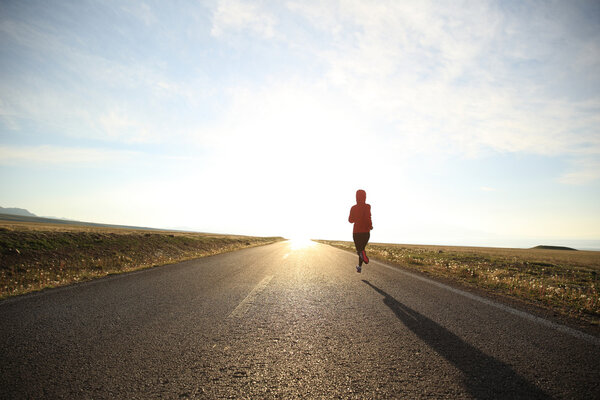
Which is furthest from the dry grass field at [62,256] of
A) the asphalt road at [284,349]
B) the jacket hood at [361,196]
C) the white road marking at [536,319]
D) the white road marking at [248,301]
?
the white road marking at [536,319]

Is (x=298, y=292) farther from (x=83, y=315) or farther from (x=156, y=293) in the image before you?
(x=83, y=315)

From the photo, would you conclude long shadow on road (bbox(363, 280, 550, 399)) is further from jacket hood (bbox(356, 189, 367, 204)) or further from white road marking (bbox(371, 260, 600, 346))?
jacket hood (bbox(356, 189, 367, 204))

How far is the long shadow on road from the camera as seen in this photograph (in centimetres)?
226

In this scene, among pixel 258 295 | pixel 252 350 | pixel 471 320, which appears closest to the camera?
pixel 252 350

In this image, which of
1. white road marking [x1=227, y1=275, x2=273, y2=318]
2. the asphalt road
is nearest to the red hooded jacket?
white road marking [x1=227, y1=275, x2=273, y2=318]

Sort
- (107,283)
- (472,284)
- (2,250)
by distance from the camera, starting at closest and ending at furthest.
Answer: (107,283)
(472,284)
(2,250)

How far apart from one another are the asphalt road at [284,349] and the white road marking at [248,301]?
0.03m

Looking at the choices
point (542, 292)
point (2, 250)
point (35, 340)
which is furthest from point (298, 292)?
point (2, 250)

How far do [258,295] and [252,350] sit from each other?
2735mm

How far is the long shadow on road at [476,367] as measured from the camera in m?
2.26

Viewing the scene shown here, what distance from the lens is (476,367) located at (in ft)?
8.84

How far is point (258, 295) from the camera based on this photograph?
5.71 meters

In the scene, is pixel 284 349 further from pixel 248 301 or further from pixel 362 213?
pixel 362 213

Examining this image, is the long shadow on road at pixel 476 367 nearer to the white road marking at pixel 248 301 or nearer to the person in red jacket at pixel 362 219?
the white road marking at pixel 248 301
